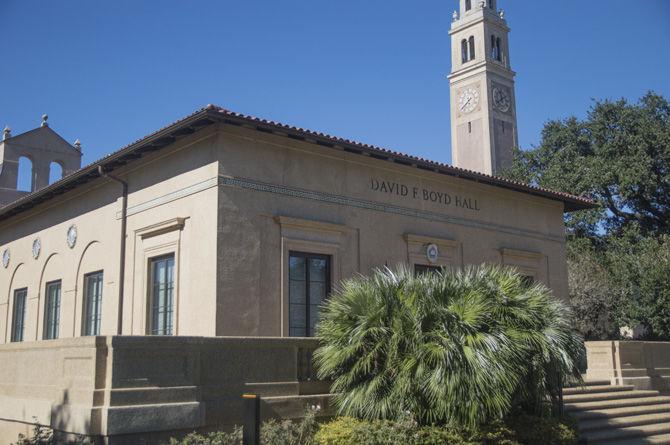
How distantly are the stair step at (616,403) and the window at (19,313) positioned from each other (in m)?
16.3

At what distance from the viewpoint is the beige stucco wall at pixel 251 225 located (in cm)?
1424

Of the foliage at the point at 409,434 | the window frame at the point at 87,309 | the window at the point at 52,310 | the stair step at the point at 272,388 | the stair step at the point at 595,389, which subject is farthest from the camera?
the window at the point at 52,310

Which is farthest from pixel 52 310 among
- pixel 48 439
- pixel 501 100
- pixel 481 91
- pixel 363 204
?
pixel 501 100

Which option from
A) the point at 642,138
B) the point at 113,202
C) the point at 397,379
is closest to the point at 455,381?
the point at 397,379

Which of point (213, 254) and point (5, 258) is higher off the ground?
point (5, 258)

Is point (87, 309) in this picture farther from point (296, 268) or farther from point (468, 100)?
point (468, 100)

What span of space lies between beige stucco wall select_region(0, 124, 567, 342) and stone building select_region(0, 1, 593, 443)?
1.6 inches

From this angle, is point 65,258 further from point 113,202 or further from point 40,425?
point 40,425

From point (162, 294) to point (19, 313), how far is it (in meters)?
9.38

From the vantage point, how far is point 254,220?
47.9 ft

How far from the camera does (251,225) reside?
14516 millimetres

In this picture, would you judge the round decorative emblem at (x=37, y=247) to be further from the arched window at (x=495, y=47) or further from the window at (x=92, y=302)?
the arched window at (x=495, y=47)

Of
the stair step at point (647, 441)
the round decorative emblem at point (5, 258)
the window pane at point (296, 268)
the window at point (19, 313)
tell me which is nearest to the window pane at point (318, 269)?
the window pane at point (296, 268)

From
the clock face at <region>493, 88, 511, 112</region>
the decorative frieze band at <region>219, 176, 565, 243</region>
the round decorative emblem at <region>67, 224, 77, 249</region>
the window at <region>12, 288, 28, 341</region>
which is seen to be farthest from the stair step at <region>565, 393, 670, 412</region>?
the clock face at <region>493, 88, 511, 112</region>
